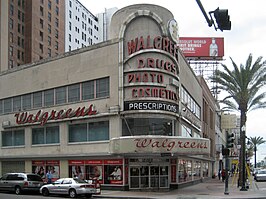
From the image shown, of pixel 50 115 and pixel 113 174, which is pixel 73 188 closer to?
pixel 113 174

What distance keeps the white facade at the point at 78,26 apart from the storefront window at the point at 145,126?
263 ft

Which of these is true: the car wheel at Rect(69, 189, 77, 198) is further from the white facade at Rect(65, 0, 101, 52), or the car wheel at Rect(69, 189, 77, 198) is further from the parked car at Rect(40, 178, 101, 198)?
the white facade at Rect(65, 0, 101, 52)

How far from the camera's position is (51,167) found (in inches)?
1534

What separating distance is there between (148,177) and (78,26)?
90.0 meters

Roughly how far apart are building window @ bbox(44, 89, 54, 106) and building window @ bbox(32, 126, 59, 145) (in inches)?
87.2

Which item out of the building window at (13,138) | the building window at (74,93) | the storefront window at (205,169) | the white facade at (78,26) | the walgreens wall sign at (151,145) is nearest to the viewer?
the walgreens wall sign at (151,145)

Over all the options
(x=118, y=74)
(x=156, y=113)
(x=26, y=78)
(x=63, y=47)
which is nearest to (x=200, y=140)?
(x=156, y=113)

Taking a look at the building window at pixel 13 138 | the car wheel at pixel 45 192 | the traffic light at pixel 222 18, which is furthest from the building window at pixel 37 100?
the traffic light at pixel 222 18

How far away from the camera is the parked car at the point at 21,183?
32.3m

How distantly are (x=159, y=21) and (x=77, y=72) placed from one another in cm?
846

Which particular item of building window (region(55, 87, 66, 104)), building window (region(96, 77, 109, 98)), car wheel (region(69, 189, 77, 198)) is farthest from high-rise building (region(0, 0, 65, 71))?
car wheel (region(69, 189, 77, 198))

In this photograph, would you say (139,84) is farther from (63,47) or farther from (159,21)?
(63,47)

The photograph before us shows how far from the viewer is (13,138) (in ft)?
143

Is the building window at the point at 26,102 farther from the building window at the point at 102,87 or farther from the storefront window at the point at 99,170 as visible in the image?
the building window at the point at 102,87
